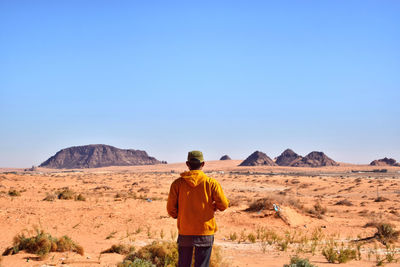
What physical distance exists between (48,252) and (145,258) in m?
2.71

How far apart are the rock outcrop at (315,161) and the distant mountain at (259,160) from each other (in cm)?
775

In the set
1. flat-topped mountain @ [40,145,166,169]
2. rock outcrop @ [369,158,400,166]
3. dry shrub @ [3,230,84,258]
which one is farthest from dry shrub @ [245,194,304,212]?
flat-topped mountain @ [40,145,166,169]

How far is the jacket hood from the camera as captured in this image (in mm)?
4797

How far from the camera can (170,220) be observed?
1714 cm

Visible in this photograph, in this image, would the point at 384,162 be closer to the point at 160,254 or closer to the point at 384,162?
the point at 384,162

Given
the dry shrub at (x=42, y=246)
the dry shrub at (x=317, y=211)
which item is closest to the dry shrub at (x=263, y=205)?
the dry shrub at (x=317, y=211)

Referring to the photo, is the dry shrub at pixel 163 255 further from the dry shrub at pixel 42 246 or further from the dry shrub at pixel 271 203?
the dry shrub at pixel 271 203

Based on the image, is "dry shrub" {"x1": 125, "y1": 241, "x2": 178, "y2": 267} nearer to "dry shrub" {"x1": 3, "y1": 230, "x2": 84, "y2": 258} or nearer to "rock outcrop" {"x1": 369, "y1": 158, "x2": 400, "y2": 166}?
"dry shrub" {"x1": 3, "y1": 230, "x2": 84, "y2": 258}

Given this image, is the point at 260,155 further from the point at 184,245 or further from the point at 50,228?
the point at 184,245

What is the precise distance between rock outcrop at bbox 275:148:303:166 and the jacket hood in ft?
418

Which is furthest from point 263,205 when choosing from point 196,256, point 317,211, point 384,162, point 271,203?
point 384,162

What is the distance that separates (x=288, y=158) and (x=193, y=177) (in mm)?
135470

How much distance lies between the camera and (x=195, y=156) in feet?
16.3

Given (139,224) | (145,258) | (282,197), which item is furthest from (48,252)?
(282,197)
